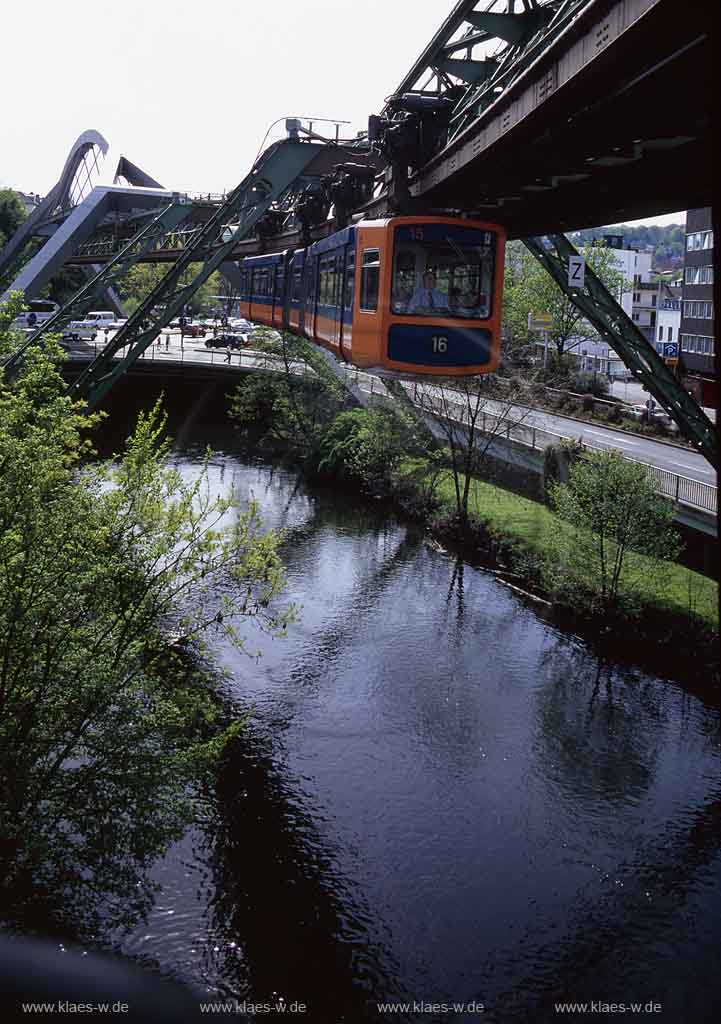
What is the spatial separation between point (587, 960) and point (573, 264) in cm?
1633

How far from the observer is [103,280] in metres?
33.8

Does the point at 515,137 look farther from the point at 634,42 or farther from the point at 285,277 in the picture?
the point at 285,277

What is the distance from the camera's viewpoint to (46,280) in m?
66.3

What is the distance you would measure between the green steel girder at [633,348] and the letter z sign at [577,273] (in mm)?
193

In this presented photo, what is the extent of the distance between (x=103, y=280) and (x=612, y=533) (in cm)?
1918

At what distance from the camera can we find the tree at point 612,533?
24.2m

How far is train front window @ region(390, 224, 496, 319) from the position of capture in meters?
15.0

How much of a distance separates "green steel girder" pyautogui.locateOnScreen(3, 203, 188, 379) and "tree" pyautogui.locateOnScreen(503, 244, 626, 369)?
55.1 ft

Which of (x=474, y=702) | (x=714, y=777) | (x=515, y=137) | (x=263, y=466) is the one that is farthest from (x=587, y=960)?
(x=263, y=466)

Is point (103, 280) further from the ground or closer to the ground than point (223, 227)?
closer to the ground
